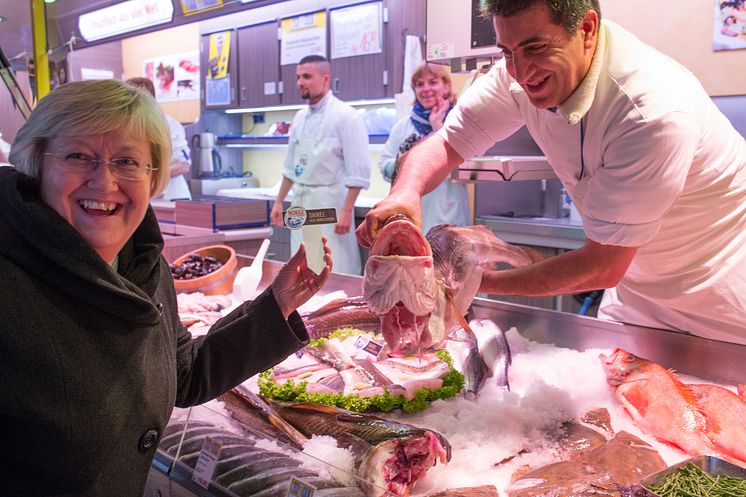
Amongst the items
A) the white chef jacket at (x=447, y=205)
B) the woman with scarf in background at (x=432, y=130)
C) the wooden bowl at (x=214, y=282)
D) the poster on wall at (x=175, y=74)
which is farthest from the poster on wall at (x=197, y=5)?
the poster on wall at (x=175, y=74)

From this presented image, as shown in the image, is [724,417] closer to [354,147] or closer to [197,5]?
[197,5]

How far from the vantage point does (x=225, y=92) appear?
30.8ft

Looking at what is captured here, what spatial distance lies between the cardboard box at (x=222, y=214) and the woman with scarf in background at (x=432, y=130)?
1087 mm

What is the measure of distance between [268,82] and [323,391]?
7303mm

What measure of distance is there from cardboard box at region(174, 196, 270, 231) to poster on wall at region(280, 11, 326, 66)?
3.42 metres

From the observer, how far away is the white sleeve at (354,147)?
608 centimetres

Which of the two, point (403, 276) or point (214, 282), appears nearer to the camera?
point (403, 276)

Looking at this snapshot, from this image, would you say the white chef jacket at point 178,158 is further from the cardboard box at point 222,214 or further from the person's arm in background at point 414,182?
the person's arm in background at point 414,182

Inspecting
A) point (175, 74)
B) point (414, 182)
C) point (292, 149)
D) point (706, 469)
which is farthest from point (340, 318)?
point (175, 74)

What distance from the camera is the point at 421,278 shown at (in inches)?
67.7

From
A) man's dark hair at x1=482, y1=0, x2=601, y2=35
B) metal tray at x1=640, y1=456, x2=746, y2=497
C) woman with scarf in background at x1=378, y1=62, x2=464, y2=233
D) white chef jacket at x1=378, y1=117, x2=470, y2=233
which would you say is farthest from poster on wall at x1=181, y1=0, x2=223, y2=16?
metal tray at x1=640, y1=456, x2=746, y2=497

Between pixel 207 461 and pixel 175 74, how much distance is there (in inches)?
395

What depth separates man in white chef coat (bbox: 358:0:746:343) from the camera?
5.77 feet

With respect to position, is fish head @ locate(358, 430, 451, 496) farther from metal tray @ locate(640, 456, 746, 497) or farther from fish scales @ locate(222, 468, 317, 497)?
metal tray @ locate(640, 456, 746, 497)
